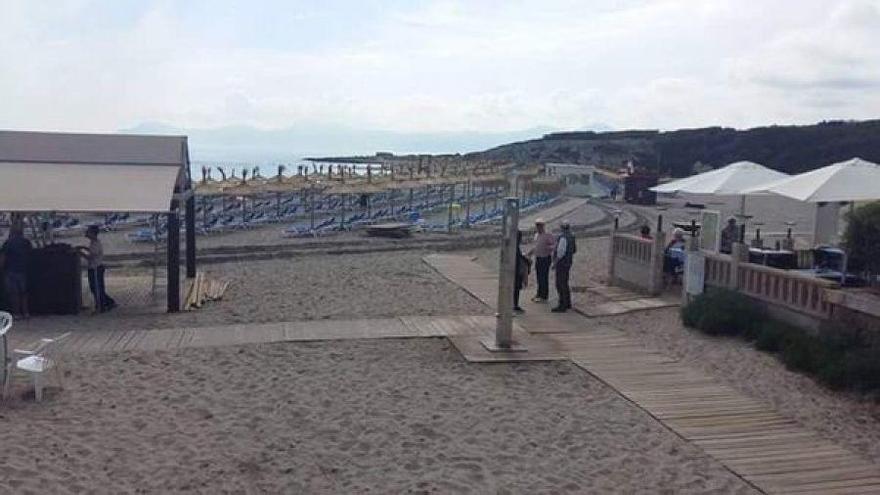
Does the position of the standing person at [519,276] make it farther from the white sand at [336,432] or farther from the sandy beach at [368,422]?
the white sand at [336,432]

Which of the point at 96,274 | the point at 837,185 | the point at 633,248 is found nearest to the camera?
the point at 837,185

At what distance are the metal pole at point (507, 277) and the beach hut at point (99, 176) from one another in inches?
193

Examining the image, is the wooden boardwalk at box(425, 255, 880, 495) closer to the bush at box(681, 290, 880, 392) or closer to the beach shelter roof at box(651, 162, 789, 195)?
the bush at box(681, 290, 880, 392)

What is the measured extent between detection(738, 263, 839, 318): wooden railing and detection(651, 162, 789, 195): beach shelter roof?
14.1ft

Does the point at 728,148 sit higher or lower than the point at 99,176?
higher

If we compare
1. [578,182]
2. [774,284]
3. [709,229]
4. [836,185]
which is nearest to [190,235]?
[709,229]

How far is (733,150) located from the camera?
99.3 m

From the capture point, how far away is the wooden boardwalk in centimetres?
629

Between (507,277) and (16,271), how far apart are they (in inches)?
274

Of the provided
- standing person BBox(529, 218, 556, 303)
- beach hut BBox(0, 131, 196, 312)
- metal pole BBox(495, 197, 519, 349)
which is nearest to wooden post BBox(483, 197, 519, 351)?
metal pole BBox(495, 197, 519, 349)

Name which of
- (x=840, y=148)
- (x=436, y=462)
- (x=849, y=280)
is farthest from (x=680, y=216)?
(x=840, y=148)

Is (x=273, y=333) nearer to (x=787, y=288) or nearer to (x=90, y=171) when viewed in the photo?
(x=90, y=171)

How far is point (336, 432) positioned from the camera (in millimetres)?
7211

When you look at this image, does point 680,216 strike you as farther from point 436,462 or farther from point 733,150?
point 733,150
